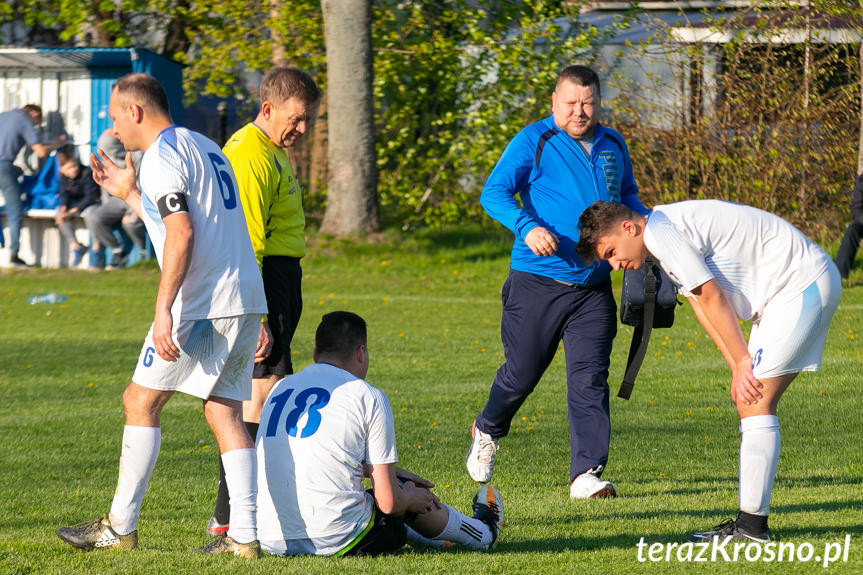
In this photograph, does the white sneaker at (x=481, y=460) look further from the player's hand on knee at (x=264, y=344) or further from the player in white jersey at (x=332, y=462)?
the player in white jersey at (x=332, y=462)

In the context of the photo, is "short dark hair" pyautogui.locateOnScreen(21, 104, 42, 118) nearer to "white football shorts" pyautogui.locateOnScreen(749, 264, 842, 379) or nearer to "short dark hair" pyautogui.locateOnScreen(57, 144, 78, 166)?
"short dark hair" pyautogui.locateOnScreen(57, 144, 78, 166)

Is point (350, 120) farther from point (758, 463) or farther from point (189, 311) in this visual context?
point (758, 463)

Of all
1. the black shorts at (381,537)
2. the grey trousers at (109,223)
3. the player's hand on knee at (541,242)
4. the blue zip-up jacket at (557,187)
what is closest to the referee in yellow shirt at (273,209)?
the black shorts at (381,537)

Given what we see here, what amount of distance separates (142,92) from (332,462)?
1.71m

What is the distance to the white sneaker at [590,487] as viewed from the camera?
5.91 meters

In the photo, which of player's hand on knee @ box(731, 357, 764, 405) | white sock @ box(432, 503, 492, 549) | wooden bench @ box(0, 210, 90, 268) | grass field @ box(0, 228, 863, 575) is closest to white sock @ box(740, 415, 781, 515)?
player's hand on knee @ box(731, 357, 764, 405)

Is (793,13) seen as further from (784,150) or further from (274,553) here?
(274,553)

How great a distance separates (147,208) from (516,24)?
1708 cm

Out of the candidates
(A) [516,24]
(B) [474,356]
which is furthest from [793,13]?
(B) [474,356]

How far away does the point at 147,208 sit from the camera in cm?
480

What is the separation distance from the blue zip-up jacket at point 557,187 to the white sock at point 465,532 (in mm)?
1757

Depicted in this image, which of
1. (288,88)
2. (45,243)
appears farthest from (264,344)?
(45,243)

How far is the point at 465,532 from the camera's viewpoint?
4.86m

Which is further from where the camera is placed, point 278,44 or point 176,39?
point 176,39
